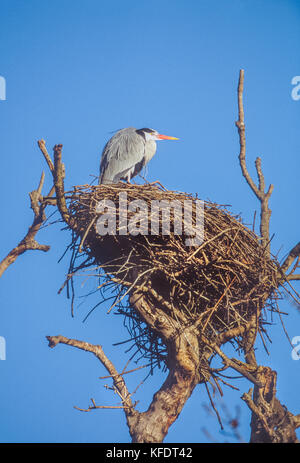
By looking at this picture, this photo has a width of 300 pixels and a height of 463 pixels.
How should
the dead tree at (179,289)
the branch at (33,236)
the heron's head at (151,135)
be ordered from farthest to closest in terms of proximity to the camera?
the heron's head at (151,135), the branch at (33,236), the dead tree at (179,289)

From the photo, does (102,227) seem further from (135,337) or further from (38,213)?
(135,337)

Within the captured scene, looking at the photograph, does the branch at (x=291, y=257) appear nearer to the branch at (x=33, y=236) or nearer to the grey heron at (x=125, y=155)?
the branch at (x=33, y=236)

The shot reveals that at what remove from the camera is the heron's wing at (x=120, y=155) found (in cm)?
643

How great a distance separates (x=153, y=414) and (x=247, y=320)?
1.14 metres

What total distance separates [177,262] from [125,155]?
295cm

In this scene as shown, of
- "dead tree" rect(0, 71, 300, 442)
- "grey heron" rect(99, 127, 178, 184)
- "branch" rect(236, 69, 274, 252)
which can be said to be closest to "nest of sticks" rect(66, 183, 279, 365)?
"dead tree" rect(0, 71, 300, 442)

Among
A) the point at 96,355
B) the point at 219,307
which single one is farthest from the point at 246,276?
the point at 96,355

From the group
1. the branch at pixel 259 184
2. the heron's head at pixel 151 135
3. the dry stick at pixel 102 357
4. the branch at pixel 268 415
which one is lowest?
the branch at pixel 268 415

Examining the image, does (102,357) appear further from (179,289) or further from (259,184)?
(259,184)

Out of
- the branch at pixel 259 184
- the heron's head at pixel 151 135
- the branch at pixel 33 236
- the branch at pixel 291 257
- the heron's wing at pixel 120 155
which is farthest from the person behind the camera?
the heron's head at pixel 151 135

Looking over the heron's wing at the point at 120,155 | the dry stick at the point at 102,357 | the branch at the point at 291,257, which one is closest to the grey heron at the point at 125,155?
the heron's wing at the point at 120,155

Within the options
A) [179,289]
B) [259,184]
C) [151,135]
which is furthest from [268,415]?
[151,135]

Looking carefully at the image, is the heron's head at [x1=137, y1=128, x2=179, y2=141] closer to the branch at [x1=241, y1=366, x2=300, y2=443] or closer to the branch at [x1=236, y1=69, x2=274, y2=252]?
the branch at [x1=236, y1=69, x2=274, y2=252]
